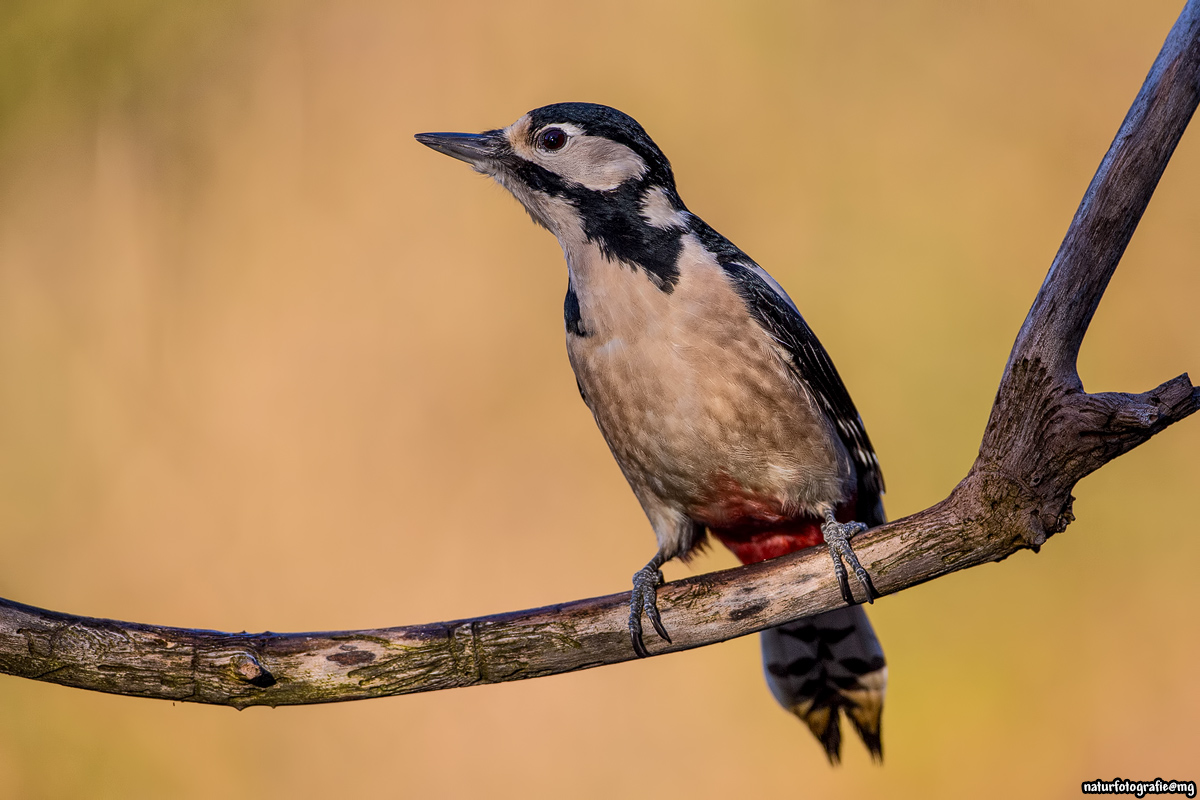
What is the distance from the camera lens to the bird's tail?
3176 mm

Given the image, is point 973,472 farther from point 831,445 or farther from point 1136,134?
point 1136,134

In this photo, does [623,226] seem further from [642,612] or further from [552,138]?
[642,612]

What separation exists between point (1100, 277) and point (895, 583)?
882mm

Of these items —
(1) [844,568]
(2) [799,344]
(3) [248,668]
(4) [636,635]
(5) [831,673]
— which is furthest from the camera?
(5) [831,673]

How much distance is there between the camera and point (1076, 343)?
6.86 ft

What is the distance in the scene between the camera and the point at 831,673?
3232 millimetres

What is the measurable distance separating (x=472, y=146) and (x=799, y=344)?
1188 millimetres

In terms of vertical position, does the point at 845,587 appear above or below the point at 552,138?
below

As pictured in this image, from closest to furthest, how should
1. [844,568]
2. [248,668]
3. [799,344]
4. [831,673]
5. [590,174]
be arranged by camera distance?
[248,668], [844,568], [590,174], [799,344], [831,673]

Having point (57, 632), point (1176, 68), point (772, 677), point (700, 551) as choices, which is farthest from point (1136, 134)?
point (57, 632)

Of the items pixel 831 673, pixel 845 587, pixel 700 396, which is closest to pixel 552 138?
pixel 700 396

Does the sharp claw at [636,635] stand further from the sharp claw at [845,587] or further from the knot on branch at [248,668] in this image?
the knot on branch at [248,668]

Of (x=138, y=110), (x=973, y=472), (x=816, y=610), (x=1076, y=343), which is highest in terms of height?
(x=138, y=110)

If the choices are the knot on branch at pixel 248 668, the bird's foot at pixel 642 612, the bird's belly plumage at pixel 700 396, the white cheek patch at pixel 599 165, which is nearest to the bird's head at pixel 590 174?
the white cheek patch at pixel 599 165
